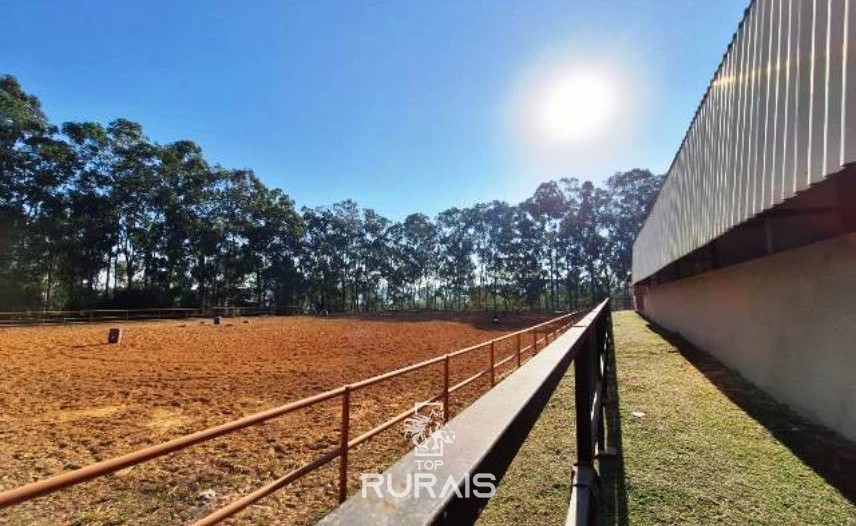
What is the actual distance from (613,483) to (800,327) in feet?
12.8

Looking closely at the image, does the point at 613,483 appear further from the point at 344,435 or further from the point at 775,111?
the point at 775,111

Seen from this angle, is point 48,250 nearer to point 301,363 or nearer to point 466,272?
point 301,363

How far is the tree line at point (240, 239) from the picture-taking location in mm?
A: 38188

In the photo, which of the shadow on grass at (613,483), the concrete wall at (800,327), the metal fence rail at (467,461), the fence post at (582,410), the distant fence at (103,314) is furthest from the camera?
the distant fence at (103,314)

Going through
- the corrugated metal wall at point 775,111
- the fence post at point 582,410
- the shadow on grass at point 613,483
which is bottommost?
the shadow on grass at point 613,483

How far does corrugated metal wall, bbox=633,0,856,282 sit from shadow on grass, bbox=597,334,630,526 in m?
2.79

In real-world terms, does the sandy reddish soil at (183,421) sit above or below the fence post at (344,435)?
below

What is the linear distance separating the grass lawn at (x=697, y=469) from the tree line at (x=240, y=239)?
141 ft

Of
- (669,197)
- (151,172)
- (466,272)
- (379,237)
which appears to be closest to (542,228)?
(466,272)

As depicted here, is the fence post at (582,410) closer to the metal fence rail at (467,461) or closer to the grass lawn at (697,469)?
the metal fence rail at (467,461)

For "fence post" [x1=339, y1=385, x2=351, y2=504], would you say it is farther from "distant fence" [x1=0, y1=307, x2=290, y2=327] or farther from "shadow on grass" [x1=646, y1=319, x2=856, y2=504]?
"distant fence" [x1=0, y1=307, x2=290, y2=327]

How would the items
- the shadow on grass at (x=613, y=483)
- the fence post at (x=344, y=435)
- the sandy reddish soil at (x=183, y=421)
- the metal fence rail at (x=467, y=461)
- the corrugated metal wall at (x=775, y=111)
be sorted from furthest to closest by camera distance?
the sandy reddish soil at (x=183, y=421) → the fence post at (x=344, y=435) → the shadow on grass at (x=613, y=483) → the corrugated metal wall at (x=775, y=111) → the metal fence rail at (x=467, y=461)

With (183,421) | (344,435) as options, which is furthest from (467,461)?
(183,421)

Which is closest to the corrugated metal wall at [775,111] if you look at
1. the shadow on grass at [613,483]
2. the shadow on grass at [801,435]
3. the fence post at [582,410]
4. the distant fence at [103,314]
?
the shadow on grass at [801,435]
